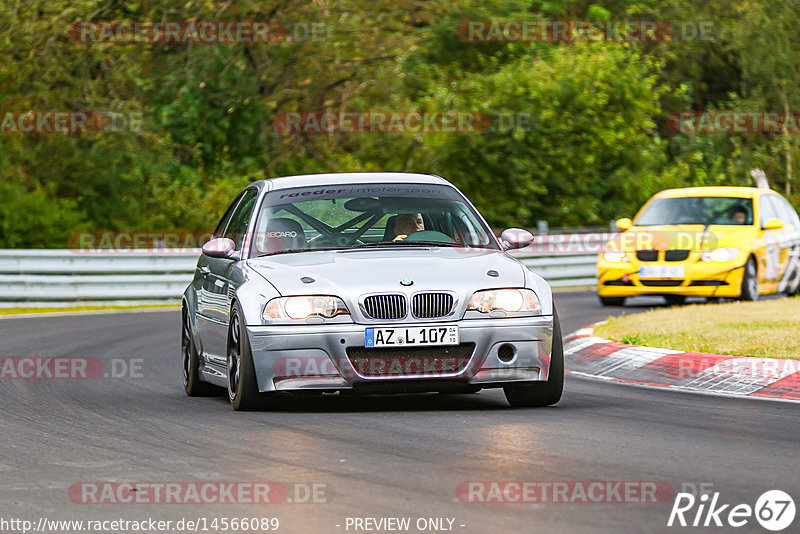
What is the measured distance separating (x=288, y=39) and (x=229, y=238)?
23.3 m

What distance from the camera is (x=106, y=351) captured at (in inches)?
597

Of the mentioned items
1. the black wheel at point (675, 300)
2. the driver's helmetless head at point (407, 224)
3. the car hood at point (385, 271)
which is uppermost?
the driver's helmetless head at point (407, 224)

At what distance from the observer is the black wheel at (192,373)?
437 inches

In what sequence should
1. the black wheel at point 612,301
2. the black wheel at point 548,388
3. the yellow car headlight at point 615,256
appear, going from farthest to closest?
1. the black wheel at point 612,301
2. the yellow car headlight at point 615,256
3. the black wheel at point 548,388

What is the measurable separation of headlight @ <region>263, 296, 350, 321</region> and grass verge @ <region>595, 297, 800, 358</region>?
13.3 ft

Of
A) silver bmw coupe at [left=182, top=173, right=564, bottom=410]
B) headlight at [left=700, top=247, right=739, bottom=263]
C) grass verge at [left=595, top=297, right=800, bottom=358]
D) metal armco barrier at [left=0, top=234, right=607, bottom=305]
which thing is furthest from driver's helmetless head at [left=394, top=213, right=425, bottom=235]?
metal armco barrier at [left=0, top=234, right=607, bottom=305]

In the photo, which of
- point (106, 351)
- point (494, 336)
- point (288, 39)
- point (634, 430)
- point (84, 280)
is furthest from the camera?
point (288, 39)

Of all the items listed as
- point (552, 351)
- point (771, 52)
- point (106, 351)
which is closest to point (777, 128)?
point (771, 52)

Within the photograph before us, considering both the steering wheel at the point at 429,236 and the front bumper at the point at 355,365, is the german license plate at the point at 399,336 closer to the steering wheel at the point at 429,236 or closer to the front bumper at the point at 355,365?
the front bumper at the point at 355,365

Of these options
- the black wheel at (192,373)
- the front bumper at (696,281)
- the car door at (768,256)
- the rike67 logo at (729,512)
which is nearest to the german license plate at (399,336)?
the black wheel at (192,373)

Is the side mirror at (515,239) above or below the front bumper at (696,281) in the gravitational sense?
above

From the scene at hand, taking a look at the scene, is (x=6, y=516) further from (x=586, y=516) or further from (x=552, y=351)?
(x=552, y=351)

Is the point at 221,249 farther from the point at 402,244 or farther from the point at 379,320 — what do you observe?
the point at 379,320

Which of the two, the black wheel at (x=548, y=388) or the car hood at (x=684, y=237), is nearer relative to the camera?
the black wheel at (x=548, y=388)
